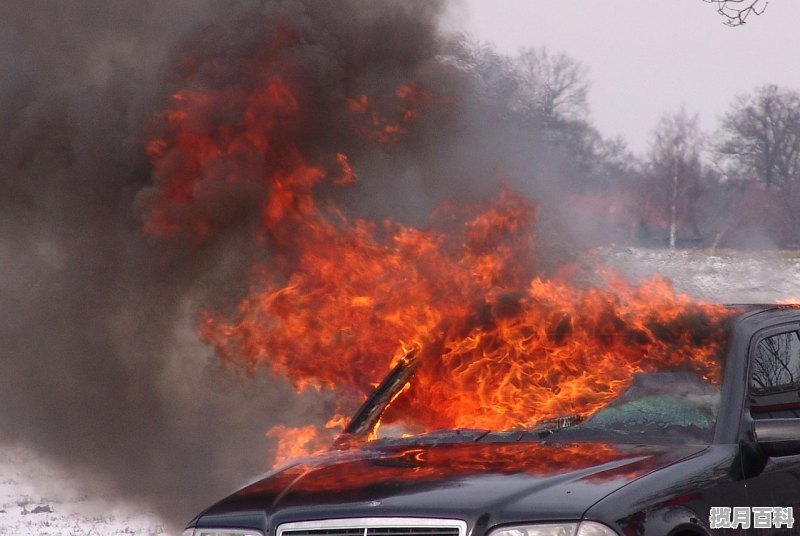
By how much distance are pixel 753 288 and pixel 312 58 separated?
14972 millimetres

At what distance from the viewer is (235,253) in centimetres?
1015

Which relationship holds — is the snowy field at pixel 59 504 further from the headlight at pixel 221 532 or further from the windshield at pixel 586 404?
the headlight at pixel 221 532

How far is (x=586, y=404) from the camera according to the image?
17.6 feet

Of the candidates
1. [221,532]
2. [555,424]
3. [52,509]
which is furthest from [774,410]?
[52,509]

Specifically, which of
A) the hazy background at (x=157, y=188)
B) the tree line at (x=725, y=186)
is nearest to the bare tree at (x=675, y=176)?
the tree line at (x=725, y=186)

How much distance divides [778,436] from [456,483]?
1281mm

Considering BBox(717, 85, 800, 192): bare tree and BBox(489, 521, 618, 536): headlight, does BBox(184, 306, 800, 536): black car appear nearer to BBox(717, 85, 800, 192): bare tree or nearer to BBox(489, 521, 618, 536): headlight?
BBox(489, 521, 618, 536): headlight

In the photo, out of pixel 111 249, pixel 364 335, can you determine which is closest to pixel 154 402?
pixel 111 249

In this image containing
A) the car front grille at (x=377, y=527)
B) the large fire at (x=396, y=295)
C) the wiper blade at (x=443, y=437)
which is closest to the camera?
the car front grille at (x=377, y=527)

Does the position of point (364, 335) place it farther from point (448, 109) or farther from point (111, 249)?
point (111, 249)

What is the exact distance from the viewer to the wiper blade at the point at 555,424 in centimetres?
525

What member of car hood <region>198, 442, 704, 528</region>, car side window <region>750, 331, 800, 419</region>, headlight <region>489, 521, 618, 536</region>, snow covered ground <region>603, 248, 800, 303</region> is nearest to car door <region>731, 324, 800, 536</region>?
car side window <region>750, 331, 800, 419</region>

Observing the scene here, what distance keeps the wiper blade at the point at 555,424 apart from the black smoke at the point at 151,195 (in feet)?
15.6

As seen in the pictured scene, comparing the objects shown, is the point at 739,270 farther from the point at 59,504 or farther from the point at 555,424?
the point at 555,424
